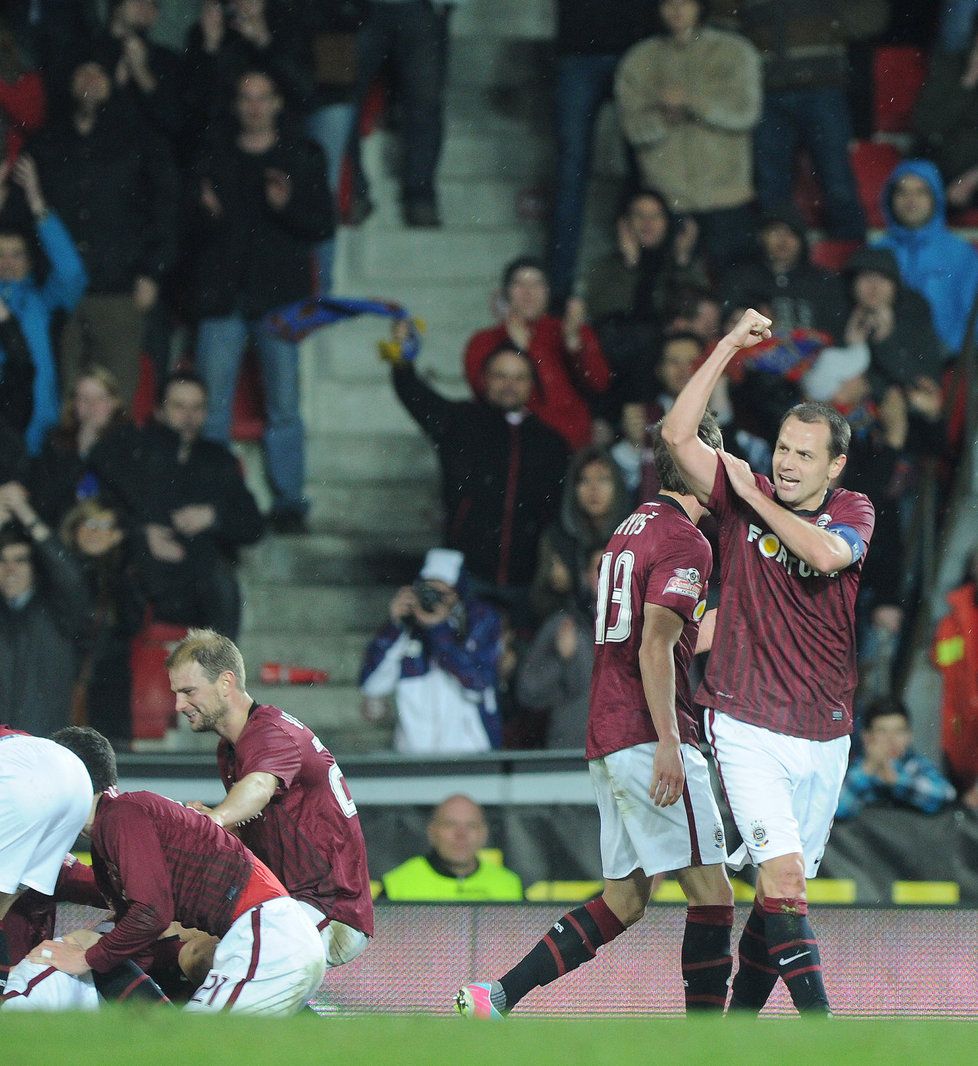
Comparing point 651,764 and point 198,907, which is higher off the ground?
point 651,764

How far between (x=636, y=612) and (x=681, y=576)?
184mm

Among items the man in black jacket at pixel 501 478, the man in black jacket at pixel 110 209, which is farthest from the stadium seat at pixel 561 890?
the man in black jacket at pixel 110 209

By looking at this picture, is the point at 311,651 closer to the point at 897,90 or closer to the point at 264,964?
the point at 897,90

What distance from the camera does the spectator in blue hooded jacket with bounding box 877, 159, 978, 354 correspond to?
9.36 m

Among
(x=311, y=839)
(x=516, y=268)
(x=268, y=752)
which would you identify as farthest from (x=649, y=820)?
(x=516, y=268)

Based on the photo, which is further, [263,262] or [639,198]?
[263,262]

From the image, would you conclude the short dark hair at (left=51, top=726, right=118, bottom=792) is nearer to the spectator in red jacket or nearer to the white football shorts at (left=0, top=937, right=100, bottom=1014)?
the white football shorts at (left=0, top=937, right=100, bottom=1014)

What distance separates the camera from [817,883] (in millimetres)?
7309

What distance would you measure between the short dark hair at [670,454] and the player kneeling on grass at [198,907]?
5.02ft

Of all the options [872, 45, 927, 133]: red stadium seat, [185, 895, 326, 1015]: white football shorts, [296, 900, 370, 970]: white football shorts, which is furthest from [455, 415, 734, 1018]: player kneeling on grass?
[872, 45, 927, 133]: red stadium seat

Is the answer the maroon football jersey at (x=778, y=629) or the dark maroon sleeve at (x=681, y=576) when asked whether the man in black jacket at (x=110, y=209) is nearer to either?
the dark maroon sleeve at (x=681, y=576)

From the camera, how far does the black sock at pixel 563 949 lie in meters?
4.93

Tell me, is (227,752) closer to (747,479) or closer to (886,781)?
(747,479)

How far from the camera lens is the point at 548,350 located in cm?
919
